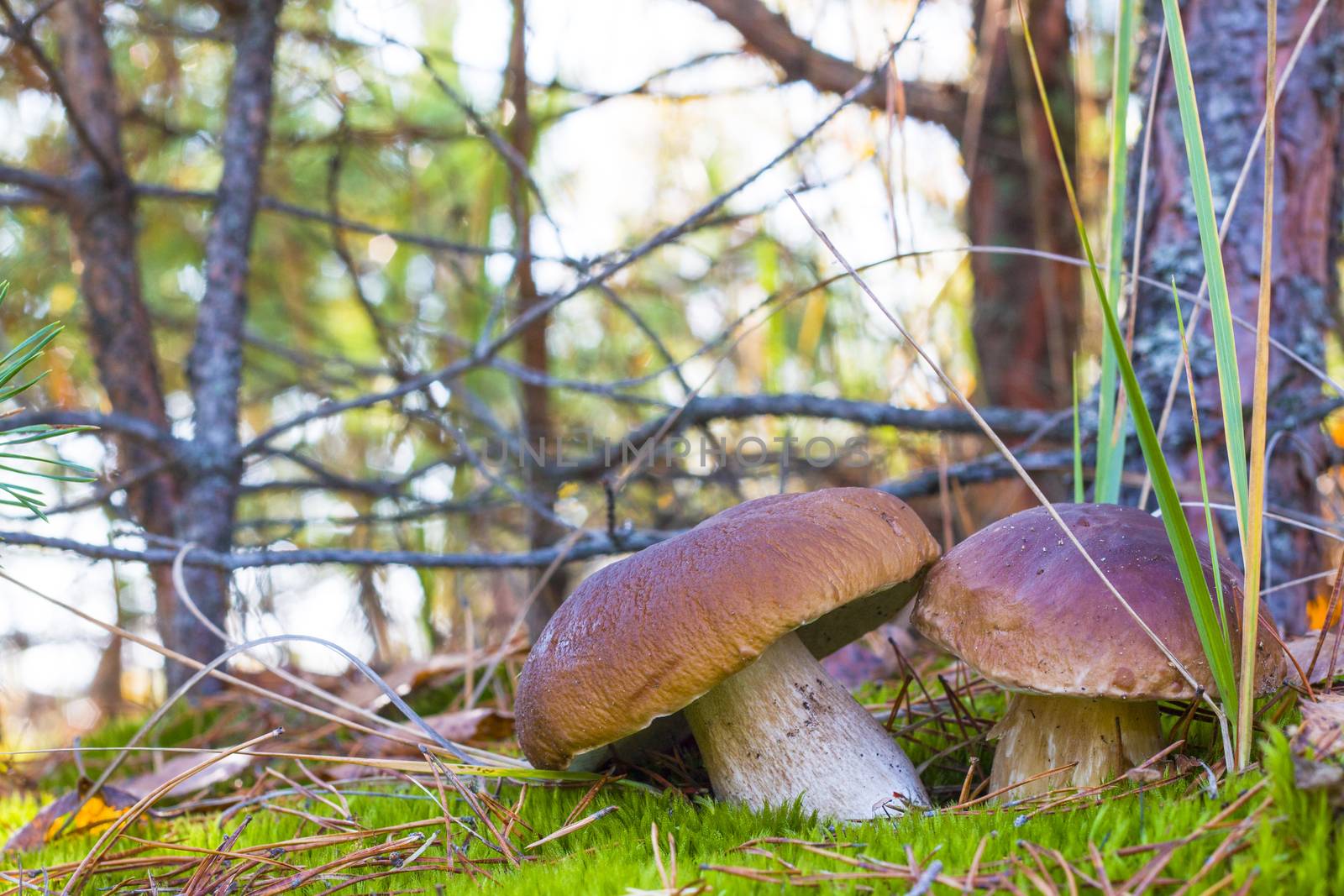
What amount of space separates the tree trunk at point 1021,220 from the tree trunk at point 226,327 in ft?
8.80

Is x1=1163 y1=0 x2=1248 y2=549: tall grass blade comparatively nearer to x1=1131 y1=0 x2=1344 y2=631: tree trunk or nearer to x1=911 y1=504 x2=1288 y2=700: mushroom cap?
x1=911 y1=504 x2=1288 y2=700: mushroom cap

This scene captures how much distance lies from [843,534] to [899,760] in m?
0.42

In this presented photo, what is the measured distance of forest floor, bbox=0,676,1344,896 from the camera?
0.93 metres

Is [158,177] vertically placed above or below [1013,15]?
below

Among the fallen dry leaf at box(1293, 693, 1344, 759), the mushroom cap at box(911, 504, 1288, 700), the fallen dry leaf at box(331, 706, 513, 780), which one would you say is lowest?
the fallen dry leaf at box(331, 706, 513, 780)

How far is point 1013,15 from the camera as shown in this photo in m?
3.67

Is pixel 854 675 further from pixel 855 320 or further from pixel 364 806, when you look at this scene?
pixel 855 320

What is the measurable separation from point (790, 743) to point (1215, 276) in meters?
0.88

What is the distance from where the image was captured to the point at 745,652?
3.93 ft

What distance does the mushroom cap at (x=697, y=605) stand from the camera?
3.93ft

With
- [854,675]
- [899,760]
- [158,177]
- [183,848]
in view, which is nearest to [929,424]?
[854,675]

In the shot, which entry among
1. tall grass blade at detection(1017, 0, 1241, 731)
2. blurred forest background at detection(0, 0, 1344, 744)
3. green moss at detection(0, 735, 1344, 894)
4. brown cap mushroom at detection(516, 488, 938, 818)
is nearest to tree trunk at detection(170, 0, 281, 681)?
blurred forest background at detection(0, 0, 1344, 744)

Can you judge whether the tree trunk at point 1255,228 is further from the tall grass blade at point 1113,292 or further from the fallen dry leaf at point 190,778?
the fallen dry leaf at point 190,778

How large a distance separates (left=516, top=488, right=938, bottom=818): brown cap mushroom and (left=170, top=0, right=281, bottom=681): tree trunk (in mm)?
1599
